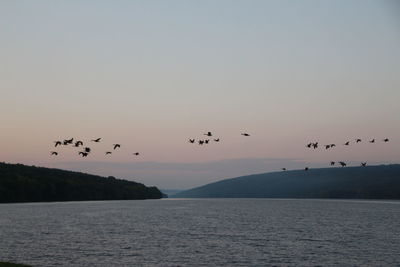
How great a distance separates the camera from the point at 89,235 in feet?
376

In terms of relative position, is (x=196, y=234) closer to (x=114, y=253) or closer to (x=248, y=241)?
(x=248, y=241)

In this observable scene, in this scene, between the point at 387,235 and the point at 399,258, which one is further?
the point at 387,235

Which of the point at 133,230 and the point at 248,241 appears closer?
the point at 248,241

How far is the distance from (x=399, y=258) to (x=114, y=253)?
140ft

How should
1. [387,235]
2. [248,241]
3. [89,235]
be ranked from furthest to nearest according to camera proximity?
1. [387,235]
2. [89,235]
3. [248,241]

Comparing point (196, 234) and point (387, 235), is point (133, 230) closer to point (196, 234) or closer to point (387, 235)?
point (196, 234)

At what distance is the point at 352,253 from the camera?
90.2m

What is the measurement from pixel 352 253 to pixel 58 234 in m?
59.1

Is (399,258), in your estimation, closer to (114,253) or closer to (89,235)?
(114,253)

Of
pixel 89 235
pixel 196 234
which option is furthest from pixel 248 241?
pixel 89 235

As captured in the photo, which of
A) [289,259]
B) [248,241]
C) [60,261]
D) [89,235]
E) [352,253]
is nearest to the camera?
[60,261]

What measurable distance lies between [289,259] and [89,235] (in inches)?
1887

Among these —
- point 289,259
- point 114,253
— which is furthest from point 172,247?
point 289,259

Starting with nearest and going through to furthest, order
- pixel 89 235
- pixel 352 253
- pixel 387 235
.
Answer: pixel 352 253
pixel 89 235
pixel 387 235
